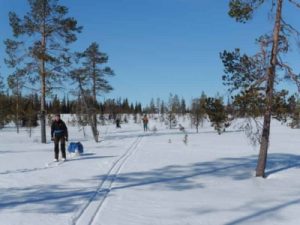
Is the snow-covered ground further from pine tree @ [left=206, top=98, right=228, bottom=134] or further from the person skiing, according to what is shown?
pine tree @ [left=206, top=98, right=228, bottom=134]

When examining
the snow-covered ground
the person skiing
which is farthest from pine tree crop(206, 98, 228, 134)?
the person skiing

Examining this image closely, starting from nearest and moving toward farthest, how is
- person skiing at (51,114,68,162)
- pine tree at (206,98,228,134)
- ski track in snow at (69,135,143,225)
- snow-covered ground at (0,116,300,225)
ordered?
ski track in snow at (69,135,143,225), snow-covered ground at (0,116,300,225), pine tree at (206,98,228,134), person skiing at (51,114,68,162)

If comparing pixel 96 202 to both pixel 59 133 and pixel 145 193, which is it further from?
pixel 59 133

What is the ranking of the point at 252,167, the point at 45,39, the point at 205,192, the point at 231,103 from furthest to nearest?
the point at 45,39 < the point at 252,167 < the point at 231,103 < the point at 205,192

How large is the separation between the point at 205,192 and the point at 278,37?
224 inches

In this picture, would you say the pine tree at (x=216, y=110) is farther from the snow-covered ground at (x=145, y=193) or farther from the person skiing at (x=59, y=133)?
the person skiing at (x=59, y=133)

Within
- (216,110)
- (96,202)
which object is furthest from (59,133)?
(96,202)

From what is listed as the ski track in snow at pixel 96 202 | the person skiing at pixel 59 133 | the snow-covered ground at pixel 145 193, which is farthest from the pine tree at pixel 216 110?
the person skiing at pixel 59 133

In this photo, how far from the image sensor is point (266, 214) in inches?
379

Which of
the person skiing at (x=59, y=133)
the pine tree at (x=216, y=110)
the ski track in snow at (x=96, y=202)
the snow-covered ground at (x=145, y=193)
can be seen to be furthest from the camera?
the person skiing at (x=59, y=133)

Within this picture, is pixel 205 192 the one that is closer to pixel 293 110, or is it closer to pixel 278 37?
pixel 293 110

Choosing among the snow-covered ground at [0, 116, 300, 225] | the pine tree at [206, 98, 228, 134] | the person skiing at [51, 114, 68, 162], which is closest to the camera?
the snow-covered ground at [0, 116, 300, 225]

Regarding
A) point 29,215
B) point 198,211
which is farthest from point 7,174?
point 198,211

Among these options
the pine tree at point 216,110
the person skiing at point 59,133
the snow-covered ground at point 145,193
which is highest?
the pine tree at point 216,110
